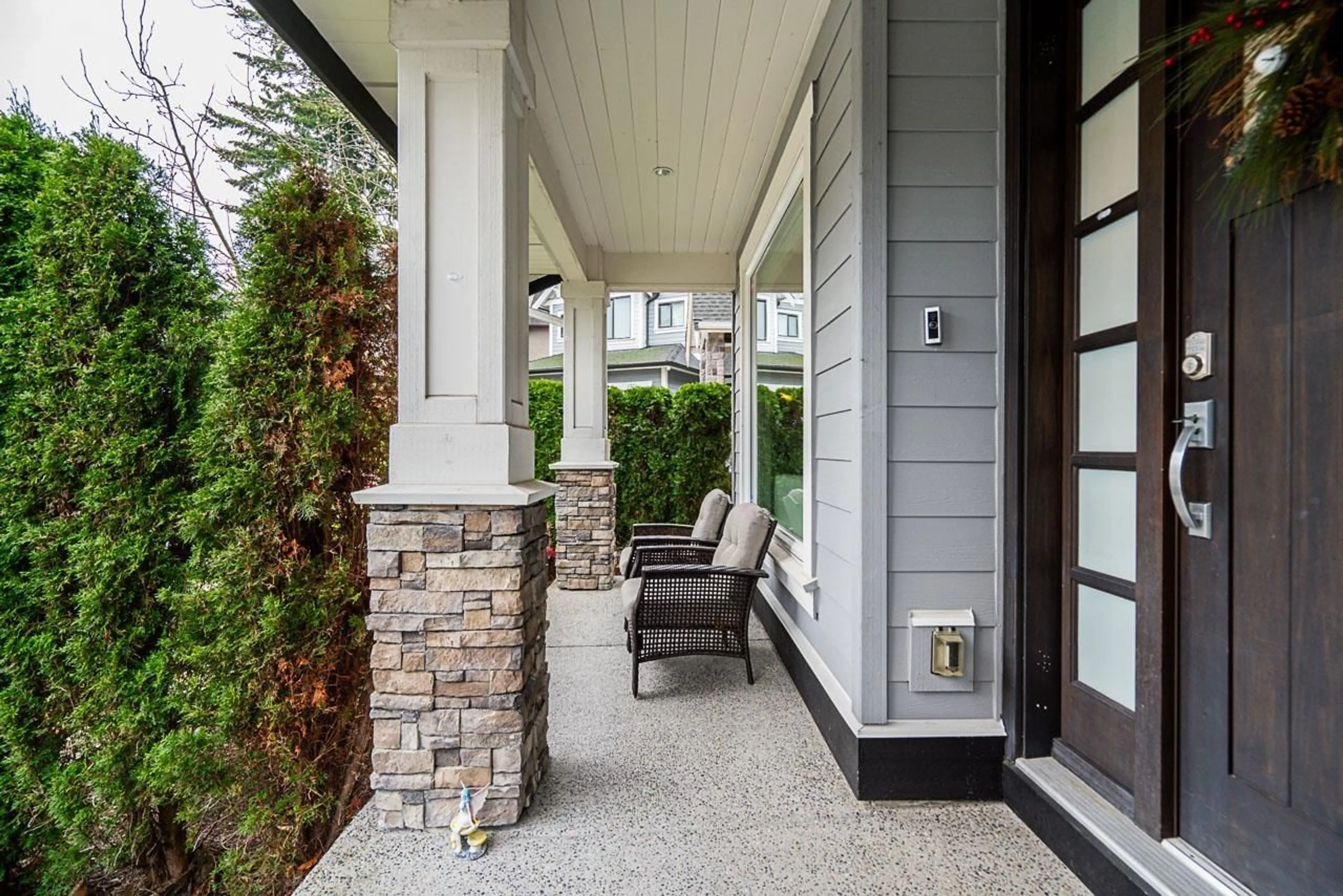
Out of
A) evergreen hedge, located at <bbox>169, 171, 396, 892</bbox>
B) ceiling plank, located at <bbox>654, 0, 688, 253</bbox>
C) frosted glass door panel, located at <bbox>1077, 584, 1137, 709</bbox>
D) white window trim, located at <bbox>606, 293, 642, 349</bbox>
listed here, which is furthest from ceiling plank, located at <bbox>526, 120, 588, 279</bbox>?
white window trim, located at <bbox>606, 293, 642, 349</bbox>

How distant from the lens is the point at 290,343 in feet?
8.13

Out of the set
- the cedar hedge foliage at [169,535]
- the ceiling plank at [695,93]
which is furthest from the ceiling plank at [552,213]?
the cedar hedge foliage at [169,535]

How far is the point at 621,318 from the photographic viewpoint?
14891mm

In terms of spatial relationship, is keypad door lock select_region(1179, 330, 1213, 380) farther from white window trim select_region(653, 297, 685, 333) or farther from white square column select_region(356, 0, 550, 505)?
white window trim select_region(653, 297, 685, 333)

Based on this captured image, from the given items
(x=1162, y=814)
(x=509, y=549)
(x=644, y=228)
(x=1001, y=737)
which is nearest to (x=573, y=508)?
(x=644, y=228)

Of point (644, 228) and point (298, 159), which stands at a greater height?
point (644, 228)

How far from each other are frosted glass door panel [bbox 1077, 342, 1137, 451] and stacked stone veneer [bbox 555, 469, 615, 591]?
3.99 m

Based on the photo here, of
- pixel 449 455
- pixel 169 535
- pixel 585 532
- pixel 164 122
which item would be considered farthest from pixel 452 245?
pixel 585 532

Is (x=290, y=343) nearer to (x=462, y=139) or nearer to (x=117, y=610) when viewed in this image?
(x=462, y=139)

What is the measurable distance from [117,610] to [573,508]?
313 centimetres

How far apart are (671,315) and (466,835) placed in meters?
13.3

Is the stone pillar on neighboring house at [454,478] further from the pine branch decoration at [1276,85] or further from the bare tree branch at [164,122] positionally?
the bare tree branch at [164,122]

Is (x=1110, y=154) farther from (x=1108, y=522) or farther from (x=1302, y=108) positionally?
(x=1108, y=522)

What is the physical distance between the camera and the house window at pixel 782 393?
3.24m
